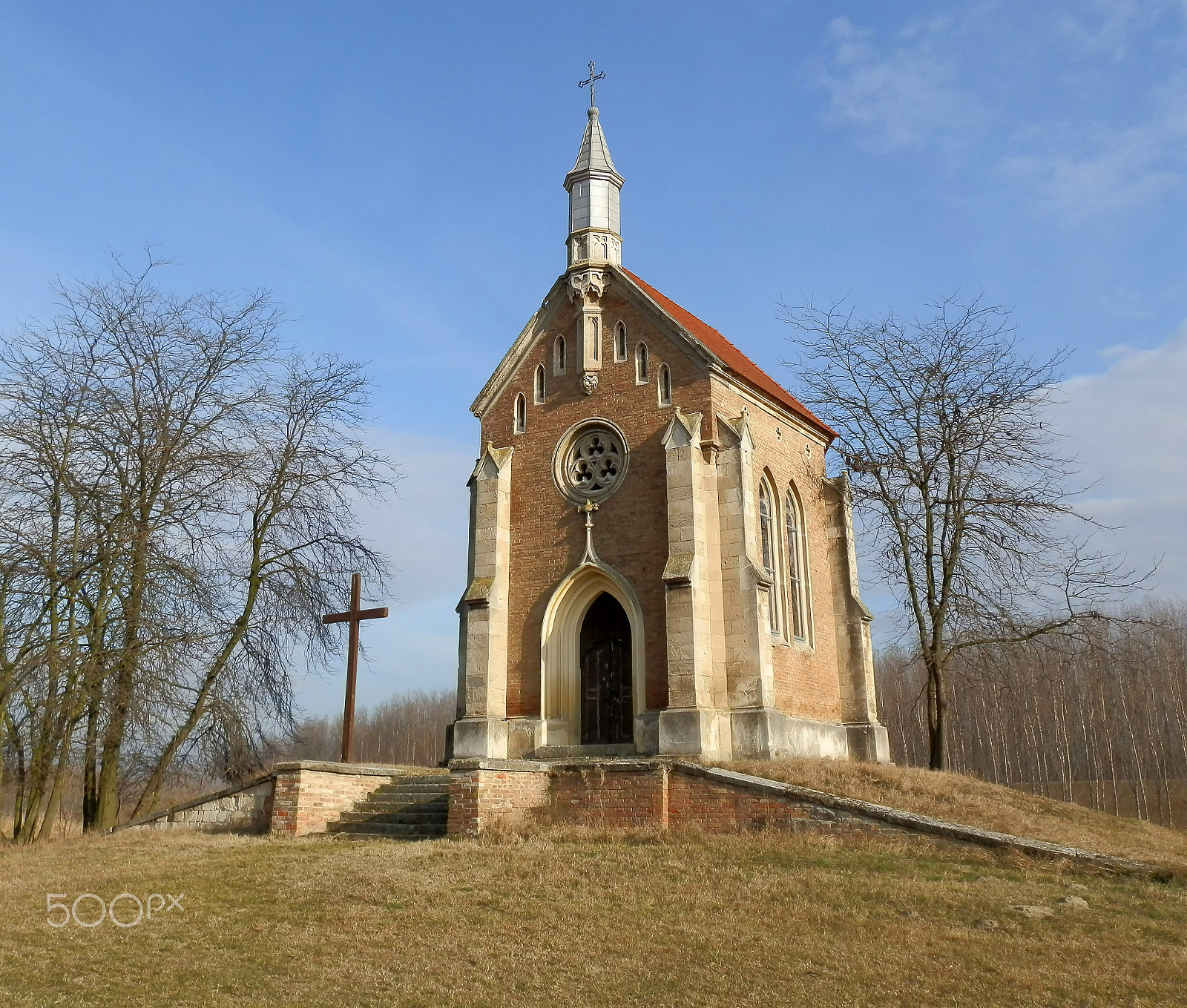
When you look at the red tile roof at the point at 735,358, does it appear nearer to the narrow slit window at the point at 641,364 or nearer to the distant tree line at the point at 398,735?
the narrow slit window at the point at 641,364

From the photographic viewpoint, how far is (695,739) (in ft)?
54.6

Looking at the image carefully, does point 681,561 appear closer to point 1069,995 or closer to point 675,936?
point 675,936

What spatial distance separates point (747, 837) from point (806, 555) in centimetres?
950

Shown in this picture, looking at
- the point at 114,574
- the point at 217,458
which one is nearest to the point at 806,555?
the point at 217,458

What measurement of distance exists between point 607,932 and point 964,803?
732 cm

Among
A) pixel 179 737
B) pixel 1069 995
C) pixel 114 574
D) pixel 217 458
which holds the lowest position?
pixel 1069 995

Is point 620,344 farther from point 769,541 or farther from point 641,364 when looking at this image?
point 769,541

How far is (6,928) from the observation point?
9.45 meters

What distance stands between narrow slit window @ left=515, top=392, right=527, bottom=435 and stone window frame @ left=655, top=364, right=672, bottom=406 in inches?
119

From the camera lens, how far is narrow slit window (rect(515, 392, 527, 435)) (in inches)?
823

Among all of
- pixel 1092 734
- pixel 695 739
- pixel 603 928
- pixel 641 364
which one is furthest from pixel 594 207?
pixel 1092 734

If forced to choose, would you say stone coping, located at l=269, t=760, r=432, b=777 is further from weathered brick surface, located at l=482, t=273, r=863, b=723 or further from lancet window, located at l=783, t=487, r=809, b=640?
lancet window, located at l=783, t=487, r=809, b=640

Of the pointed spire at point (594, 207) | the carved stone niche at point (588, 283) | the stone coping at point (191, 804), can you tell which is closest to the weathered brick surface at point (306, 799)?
the stone coping at point (191, 804)

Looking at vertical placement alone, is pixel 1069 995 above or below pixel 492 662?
below
